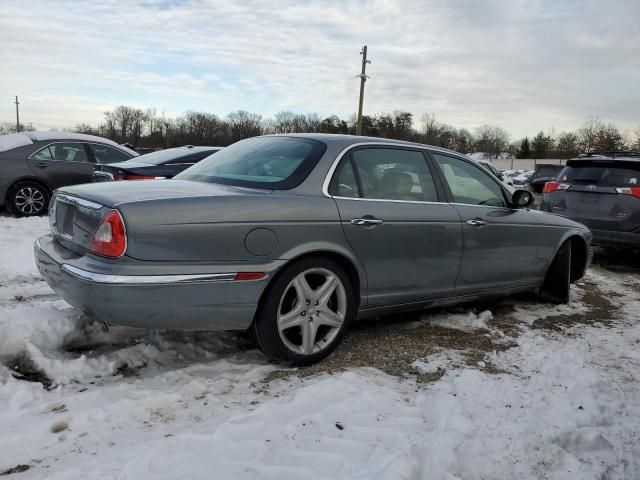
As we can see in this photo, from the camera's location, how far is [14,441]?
2.38 m

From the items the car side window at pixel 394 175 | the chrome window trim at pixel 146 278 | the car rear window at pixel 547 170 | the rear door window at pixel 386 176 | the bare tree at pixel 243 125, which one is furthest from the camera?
the bare tree at pixel 243 125

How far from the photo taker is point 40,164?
364 inches

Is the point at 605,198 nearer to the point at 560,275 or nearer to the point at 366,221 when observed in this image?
the point at 560,275

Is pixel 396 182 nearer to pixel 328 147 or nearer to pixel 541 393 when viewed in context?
pixel 328 147

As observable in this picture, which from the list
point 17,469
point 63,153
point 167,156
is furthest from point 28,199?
point 17,469

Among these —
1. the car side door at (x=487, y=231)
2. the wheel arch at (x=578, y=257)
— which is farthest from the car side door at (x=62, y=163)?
the wheel arch at (x=578, y=257)

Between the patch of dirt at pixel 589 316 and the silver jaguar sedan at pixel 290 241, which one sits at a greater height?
the silver jaguar sedan at pixel 290 241

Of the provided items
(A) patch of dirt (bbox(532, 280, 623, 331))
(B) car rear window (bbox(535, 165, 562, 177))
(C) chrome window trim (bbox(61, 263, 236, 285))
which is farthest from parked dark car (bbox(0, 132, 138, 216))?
(B) car rear window (bbox(535, 165, 562, 177))

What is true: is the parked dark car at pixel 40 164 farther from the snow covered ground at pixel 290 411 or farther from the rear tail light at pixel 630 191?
the rear tail light at pixel 630 191

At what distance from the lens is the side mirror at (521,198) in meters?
4.72

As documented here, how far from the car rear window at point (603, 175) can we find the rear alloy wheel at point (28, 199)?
27.6 feet

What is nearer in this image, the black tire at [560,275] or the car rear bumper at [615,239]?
the black tire at [560,275]

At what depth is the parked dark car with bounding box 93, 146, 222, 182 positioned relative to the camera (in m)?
7.18

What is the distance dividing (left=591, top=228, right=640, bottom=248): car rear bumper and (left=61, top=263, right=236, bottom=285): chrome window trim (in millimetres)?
5773
